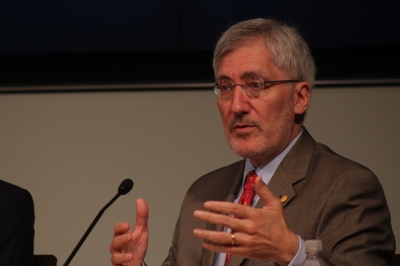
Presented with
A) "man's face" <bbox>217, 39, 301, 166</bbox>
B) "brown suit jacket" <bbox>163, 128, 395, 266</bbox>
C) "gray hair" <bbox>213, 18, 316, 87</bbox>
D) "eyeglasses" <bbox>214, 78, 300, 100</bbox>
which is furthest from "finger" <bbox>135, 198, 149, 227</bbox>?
"gray hair" <bbox>213, 18, 316, 87</bbox>

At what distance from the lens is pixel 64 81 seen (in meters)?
3.66

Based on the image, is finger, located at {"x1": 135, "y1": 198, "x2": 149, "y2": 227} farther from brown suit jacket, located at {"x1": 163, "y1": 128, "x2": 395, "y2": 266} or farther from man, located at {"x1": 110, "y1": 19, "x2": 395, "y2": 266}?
brown suit jacket, located at {"x1": 163, "y1": 128, "x2": 395, "y2": 266}

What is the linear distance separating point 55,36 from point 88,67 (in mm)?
228

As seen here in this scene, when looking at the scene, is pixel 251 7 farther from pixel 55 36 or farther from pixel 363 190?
pixel 363 190

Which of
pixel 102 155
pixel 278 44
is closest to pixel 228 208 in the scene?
pixel 278 44

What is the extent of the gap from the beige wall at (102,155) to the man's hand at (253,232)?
5.45 ft

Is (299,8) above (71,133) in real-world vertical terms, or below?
above

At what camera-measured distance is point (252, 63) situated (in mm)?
2604

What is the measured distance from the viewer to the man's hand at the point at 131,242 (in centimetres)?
239

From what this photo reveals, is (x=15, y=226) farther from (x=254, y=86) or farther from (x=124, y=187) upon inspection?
(x=254, y=86)

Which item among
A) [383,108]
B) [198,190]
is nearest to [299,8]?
[383,108]

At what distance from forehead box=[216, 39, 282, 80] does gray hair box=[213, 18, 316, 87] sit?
0.7 inches

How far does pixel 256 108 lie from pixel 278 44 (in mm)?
256

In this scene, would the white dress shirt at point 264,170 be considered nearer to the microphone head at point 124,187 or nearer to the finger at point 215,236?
the microphone head at point 124,187
